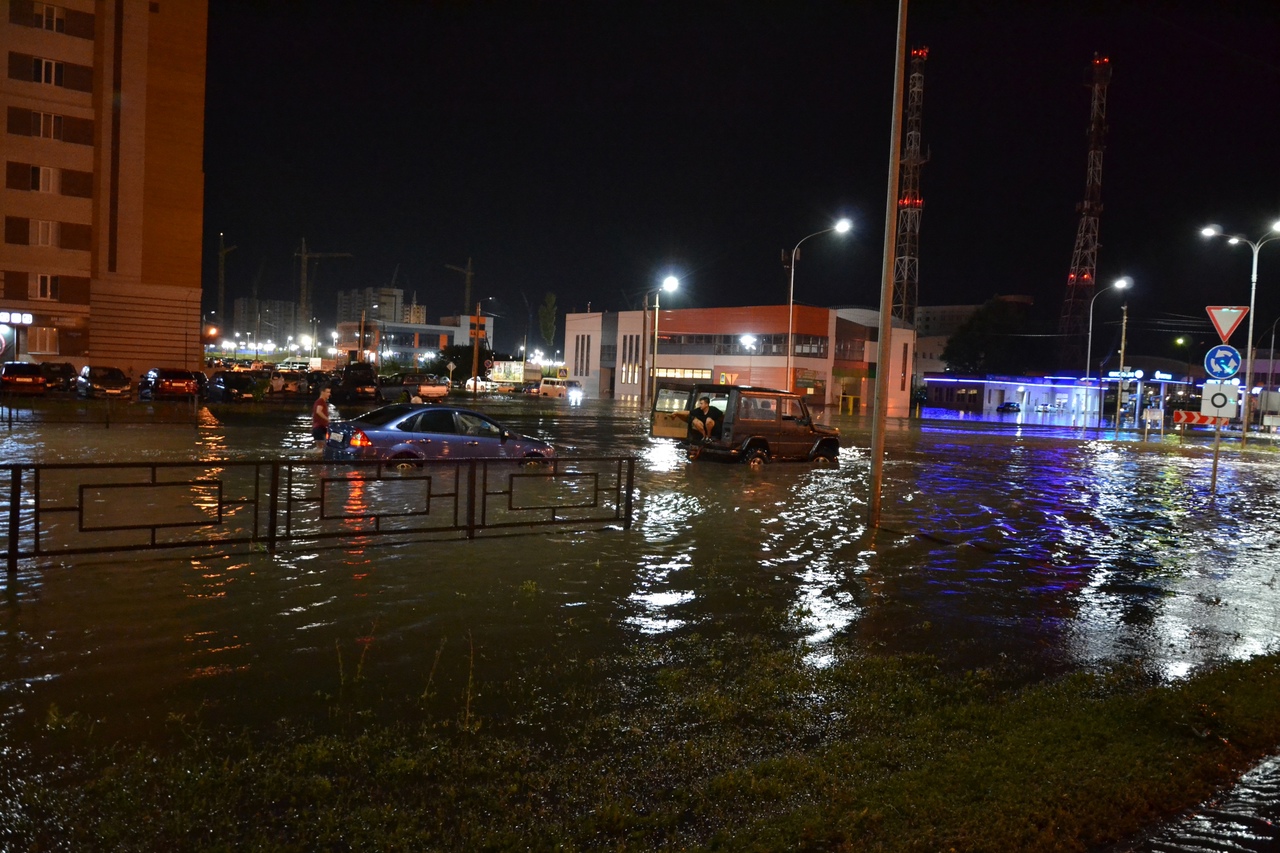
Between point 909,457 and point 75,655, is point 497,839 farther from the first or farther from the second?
point 909,457

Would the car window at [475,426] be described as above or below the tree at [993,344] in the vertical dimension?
below

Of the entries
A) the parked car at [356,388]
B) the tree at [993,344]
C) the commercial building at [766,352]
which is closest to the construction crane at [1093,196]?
the tree at [993,344]

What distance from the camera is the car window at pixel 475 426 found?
17.4 metres

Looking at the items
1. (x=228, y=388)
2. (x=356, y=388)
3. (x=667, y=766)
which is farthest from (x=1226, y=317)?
(x=228, y=388)

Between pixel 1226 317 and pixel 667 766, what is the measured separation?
59.3 ft

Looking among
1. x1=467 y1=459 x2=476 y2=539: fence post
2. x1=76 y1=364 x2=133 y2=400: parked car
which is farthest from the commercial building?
x1=467 y1=459 x2=476 y2=539: fence post

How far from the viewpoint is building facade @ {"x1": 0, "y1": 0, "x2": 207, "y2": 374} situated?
51719mm

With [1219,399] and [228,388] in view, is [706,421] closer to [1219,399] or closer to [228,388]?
[1219,399]

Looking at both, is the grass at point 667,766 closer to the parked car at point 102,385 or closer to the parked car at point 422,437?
the parked car at point 422,437

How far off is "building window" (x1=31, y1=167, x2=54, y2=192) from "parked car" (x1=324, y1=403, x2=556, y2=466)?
46.9 meters

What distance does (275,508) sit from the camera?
9.97 m

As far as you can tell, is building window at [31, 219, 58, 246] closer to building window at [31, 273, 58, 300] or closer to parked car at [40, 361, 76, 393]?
building window at [31, 273, 58, 300]

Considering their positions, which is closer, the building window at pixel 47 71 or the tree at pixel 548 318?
the building window at pixel 47 71

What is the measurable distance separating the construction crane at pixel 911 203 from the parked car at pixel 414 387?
49.0 m
